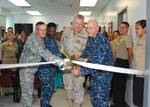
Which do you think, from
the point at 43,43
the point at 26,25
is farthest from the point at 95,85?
the point at 26,25

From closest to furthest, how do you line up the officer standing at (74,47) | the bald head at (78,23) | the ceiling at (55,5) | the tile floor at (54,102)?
the bald head at (78,23) → the officer standing at (74,47) → the tile floor at (54,102) → the ceiling at (55,5)

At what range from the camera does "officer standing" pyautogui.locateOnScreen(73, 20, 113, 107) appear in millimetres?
3592

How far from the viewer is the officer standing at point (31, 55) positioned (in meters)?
4.17

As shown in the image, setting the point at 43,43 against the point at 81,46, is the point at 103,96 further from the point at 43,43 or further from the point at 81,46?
the point at 43,43

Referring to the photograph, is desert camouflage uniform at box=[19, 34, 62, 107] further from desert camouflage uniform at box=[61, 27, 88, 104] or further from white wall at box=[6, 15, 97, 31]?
white wall at box=[6, 15, 97, 31]

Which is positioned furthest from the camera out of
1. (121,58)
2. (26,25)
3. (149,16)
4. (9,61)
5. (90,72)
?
(26,25)

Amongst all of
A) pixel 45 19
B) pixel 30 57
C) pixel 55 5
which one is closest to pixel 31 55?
pixel 30 57

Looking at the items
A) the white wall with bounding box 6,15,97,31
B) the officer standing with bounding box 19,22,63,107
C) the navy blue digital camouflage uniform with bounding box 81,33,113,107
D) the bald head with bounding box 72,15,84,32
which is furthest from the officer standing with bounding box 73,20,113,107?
the white wall with bounding box 6,15,97,31

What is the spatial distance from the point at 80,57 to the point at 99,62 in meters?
0.39

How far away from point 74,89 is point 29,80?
71cm

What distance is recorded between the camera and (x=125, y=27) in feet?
17.1

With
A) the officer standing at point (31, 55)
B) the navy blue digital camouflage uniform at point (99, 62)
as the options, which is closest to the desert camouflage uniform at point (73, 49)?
the officer standing at point (31, 55)

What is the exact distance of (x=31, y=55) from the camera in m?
4.38

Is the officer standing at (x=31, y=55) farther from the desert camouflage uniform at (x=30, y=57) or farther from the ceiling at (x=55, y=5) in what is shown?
the ceiling at (x=55, y=5)
